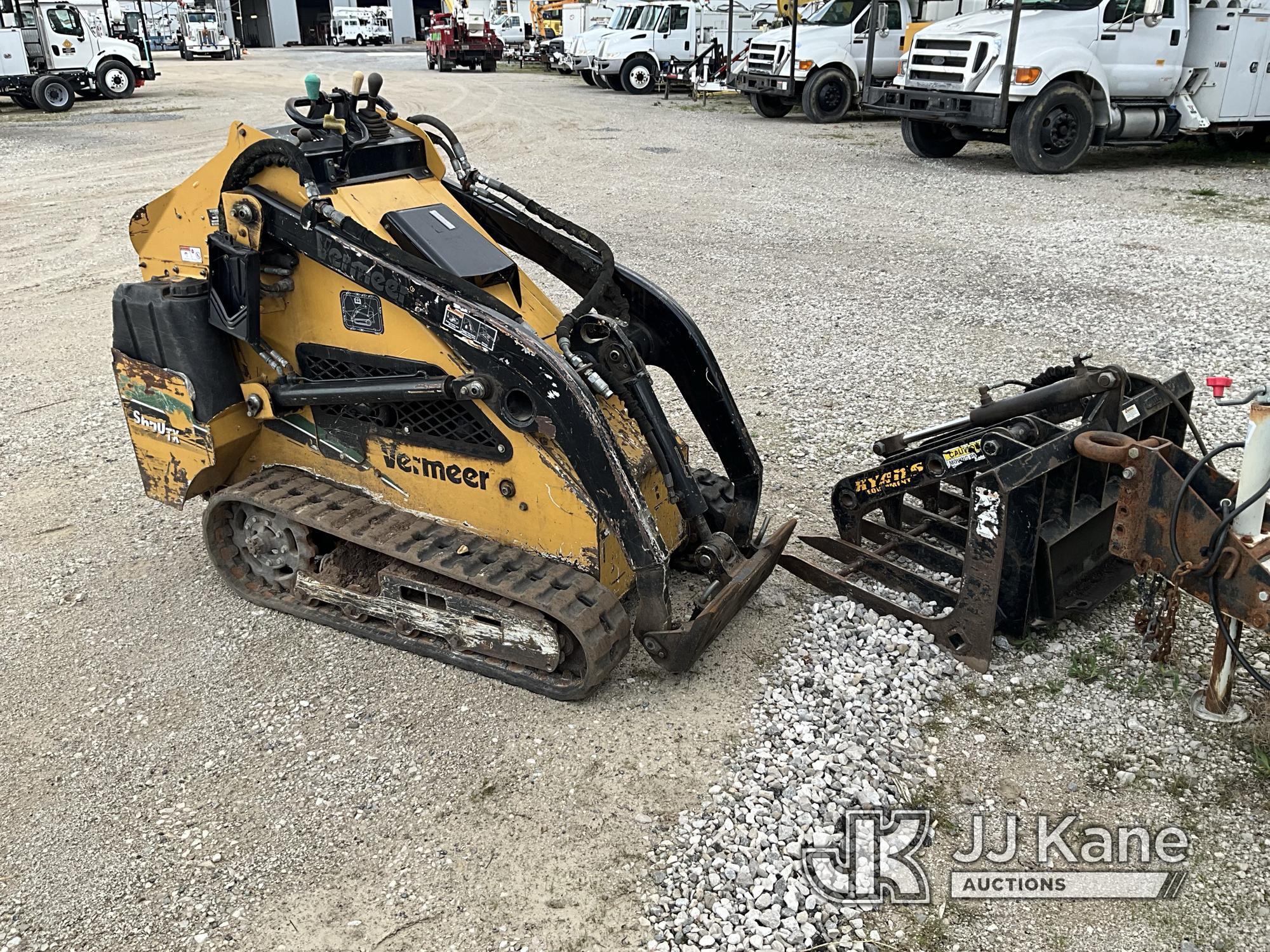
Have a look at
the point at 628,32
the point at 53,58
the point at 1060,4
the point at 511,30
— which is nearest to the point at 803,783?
the point at 1060,4

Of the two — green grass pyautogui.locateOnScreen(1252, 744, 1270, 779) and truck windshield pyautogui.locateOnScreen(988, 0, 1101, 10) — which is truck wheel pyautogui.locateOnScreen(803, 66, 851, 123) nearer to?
truck windshield pyautogui.locateOnScreen(988, 0, 1101, 10)

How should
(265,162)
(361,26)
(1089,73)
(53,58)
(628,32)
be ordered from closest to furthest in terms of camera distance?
(265,162)
(1089,73)
(53,58)
(628,32)
(361,26)

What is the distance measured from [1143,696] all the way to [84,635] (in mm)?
4209

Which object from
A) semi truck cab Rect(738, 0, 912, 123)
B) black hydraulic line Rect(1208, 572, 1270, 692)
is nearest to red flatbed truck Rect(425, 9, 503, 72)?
semi truck cab Rect(738, 0, 912, 123)

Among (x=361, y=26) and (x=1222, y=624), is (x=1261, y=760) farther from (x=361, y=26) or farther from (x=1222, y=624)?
(x=361, y=26)

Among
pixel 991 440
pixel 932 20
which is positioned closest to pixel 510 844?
pixel 991 440

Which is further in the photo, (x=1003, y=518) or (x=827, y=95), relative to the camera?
(x=827, y=95)

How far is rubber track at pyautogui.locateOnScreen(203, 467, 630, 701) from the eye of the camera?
12.0ft

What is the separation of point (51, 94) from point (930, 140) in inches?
741

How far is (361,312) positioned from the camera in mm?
4004

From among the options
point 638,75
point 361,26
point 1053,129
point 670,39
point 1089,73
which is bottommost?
point 1053,129

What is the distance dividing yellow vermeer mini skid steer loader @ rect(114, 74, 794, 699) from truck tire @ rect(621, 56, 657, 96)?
2386 centimetres

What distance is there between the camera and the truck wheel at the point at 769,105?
2098 cm

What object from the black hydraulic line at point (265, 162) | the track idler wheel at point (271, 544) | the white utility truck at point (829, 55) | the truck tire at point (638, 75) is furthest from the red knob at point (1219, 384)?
the truck tire at point (638, 75)
